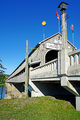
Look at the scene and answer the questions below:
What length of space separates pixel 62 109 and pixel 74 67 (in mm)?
2592

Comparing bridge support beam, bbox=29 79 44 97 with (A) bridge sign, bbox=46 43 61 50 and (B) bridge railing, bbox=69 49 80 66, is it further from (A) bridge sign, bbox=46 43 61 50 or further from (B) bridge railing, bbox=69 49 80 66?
(B) bridge railing, bbox=69 49 80 66

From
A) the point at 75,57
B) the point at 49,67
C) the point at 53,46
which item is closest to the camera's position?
the point at 75,57

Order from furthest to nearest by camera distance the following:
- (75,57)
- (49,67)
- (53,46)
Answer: (49,67) < (53,46) < (75,57)

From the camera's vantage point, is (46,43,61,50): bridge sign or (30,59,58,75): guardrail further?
(30,59,58,75): guardrail

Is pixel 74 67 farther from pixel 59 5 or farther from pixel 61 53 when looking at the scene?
pixel 59 5

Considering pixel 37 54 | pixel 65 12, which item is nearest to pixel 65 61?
pixel 65 12

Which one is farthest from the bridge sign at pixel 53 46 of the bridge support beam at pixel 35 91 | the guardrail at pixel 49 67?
the bridge support beam at pixel 35 91

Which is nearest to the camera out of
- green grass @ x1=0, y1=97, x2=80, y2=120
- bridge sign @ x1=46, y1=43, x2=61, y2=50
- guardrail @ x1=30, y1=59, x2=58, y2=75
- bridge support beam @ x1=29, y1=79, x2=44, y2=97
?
green grass @ x1=0, y1=97, x2=80, y2=120

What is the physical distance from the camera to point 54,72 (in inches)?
324

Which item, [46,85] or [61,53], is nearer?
[61,53]

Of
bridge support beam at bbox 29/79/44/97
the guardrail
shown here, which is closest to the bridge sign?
the guardrail

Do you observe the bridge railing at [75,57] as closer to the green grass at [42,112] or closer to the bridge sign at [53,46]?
the bridge sign at [53,46]

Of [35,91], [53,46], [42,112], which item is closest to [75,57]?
[53,46]

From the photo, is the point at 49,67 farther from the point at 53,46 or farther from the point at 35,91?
the point at 35,91
